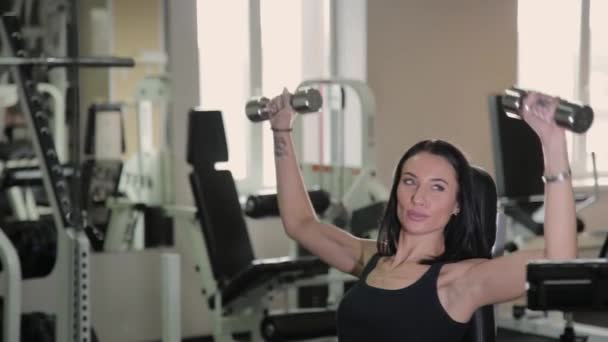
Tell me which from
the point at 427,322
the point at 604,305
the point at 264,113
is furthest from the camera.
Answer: the point at 264,113

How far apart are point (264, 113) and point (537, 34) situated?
4.27 meters

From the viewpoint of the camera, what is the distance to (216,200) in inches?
155

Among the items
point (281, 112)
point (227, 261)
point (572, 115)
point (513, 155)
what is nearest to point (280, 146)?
point (281, 112)

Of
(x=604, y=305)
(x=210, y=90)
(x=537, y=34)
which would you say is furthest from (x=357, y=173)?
(x=604, y=305)

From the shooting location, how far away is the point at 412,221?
1814mm

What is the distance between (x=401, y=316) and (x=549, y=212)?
1.22 feet

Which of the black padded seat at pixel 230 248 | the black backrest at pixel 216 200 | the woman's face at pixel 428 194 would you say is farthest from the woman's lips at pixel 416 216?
the black backrest at pixel 216 200

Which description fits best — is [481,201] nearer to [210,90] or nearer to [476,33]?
[210,90]

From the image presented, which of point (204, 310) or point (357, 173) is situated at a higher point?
point (357, 173)

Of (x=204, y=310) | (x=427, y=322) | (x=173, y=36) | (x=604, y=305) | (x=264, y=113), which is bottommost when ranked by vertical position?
(x=204, y=310)

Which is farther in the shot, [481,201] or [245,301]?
[245,301]

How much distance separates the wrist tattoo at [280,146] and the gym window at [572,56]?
4.03m

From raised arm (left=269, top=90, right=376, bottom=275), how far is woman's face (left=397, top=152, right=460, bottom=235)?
293 millimetres

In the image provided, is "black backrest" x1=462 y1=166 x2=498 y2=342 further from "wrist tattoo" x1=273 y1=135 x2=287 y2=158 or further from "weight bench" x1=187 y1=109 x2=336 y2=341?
"weight bench" x1=187 y1=109 x2=336 y2=341
